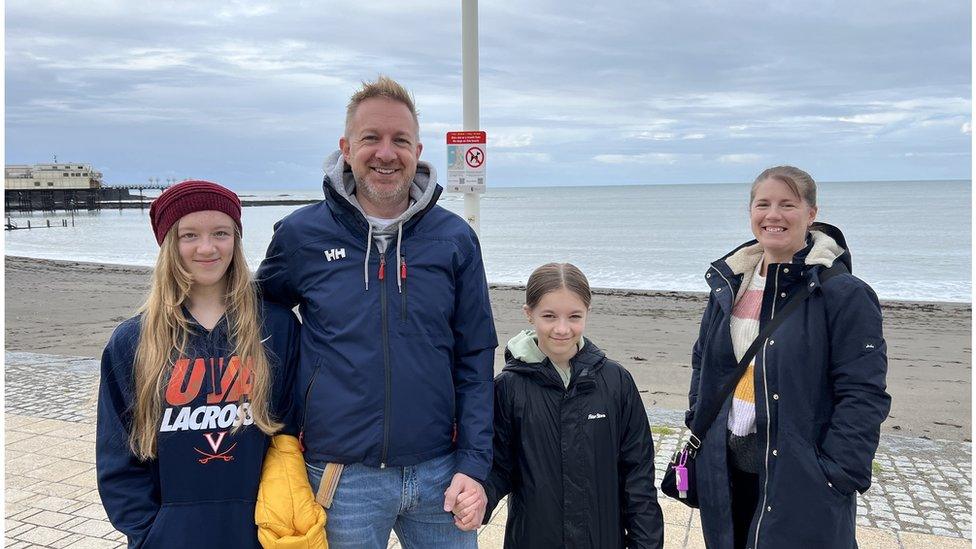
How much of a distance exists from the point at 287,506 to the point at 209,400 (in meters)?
0.44

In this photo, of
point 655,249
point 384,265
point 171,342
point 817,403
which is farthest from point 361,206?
point 655,249

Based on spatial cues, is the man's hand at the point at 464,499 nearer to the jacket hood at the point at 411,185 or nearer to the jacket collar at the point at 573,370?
the jacket collar at the point at 573,370

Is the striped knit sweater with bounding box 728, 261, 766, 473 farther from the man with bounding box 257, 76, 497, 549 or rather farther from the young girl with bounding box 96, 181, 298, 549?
the young girl with bounding box 96, 181, 298, 549

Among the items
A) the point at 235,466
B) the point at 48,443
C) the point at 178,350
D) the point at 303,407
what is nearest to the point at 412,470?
the point at 303,407

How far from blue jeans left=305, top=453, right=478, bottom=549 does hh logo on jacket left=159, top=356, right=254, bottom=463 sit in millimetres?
310

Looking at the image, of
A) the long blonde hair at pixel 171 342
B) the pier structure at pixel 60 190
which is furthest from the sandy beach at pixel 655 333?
the pier structure at pixel 60 190

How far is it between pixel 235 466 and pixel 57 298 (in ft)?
57.4

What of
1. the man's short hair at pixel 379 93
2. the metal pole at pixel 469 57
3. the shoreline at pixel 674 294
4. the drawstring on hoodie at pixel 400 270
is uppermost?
the metal pole at pixel 469 57

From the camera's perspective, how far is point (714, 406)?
290cm

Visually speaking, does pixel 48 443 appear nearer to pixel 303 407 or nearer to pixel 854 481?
Result: pixel 303 407

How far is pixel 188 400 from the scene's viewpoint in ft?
7.76

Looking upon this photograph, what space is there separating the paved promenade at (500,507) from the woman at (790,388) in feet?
4.82

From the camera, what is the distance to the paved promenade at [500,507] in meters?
4.25

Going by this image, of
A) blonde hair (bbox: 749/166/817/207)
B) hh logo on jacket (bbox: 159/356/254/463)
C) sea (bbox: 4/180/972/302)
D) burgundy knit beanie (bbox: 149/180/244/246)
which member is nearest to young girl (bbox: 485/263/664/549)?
blonde hair (bbox: 749/166/817/207)
